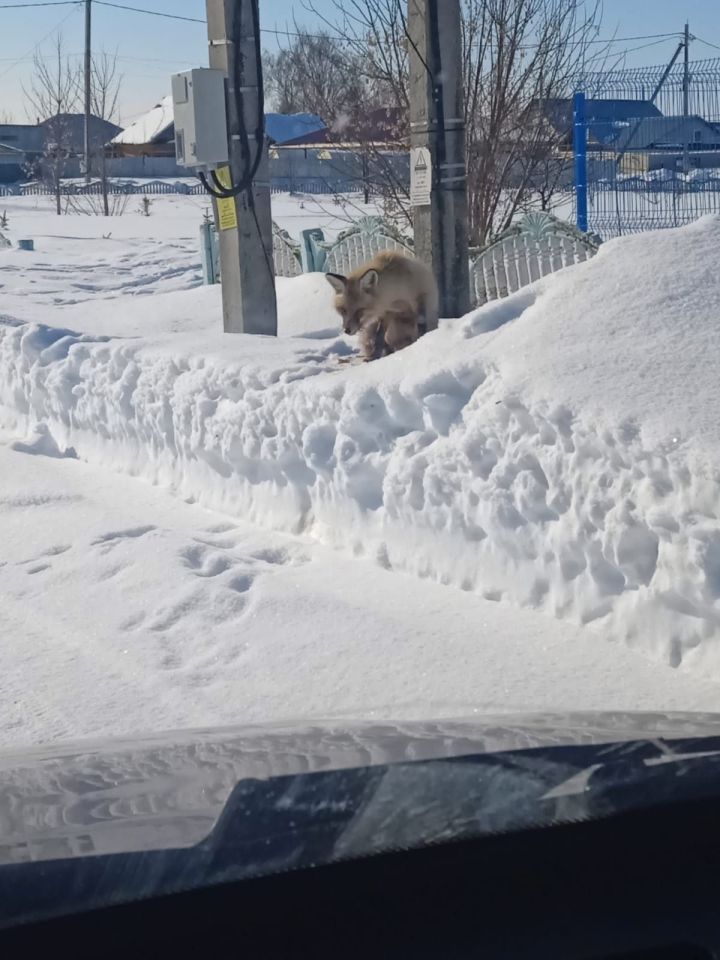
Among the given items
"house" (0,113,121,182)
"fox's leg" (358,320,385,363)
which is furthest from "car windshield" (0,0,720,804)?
"house" (0,113,121,182)

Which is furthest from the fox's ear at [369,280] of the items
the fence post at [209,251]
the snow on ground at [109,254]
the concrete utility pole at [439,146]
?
the fence post at [209,251]

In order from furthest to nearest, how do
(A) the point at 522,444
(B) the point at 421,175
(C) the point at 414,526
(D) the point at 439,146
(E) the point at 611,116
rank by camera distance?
(E) the point at 611,116 → (B) the point at 421,175 → (D) the point at 439,146 → (C) the point at 414,526 → (A) the point at 522,444

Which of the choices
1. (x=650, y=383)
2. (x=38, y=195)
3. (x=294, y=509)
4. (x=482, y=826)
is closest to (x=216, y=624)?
(x=294, y=509)

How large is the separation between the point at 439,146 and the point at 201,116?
1.91 metres

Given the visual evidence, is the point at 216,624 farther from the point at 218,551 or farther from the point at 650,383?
the point at 650,383

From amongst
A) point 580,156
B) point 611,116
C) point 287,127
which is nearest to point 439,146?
point 580,156

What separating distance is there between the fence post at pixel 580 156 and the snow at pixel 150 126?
194 feet

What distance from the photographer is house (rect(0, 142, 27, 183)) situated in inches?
2741

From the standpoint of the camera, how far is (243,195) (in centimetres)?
1010

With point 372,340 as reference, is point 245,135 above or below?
above

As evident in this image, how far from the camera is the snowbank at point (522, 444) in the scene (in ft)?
17.1

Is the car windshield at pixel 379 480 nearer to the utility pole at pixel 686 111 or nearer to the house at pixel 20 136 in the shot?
the utility pole at pixel 686 111

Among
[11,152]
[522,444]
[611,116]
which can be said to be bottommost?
[522,444]

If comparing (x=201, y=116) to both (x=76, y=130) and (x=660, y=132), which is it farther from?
(x=76, y=130)
